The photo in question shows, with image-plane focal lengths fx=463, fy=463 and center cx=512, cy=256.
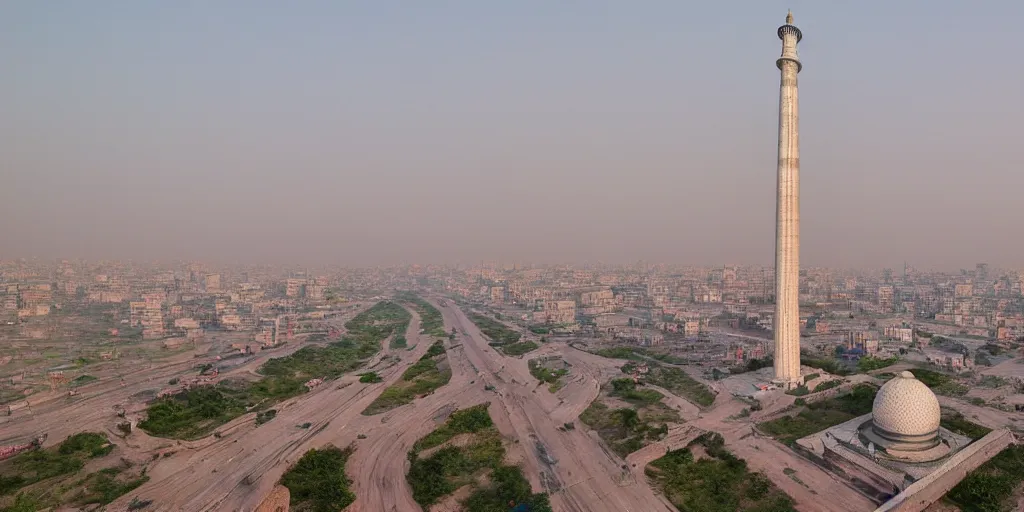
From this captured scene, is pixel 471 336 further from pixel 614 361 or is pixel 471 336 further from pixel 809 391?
pixel 809 391

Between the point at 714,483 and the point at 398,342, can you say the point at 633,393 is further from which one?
the point at 398,342

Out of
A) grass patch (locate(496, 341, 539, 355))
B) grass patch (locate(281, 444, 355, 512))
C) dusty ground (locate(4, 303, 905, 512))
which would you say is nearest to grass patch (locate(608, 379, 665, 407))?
dusty ground (locate(4, 303, 905, 512))

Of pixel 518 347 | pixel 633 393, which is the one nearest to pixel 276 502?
pixel 633 393

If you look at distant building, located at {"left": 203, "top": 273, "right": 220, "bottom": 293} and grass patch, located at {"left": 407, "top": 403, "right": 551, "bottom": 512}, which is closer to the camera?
grass patch, located at {"left": 407, "top": 403, "right": 551, "bottom": 512}

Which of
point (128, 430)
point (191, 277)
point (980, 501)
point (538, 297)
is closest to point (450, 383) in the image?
point (128, 430)

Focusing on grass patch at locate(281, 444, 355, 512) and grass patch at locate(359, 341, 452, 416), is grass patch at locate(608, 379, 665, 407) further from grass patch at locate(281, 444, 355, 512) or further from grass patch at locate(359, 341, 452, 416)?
grass patch at locate(281, 444, 355, 512)

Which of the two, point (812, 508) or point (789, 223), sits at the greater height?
point (789, 223)
